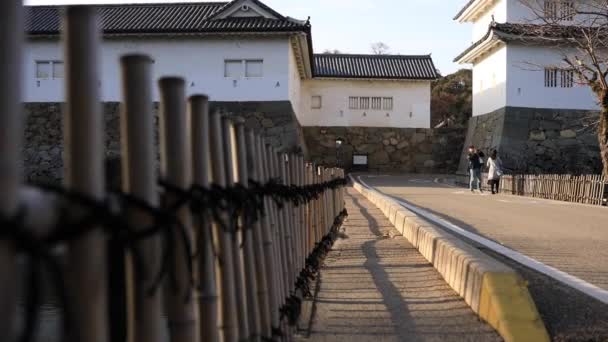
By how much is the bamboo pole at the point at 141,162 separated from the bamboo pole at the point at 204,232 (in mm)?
402

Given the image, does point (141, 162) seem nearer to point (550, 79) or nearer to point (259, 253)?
point (259, 253)

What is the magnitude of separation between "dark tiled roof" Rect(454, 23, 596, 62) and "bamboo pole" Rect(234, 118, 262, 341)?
1889cm

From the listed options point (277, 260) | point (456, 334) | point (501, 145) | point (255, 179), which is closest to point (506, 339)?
point (456, 334)

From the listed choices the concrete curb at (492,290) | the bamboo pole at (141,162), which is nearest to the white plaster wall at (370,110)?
the concrete curb at (492,290)

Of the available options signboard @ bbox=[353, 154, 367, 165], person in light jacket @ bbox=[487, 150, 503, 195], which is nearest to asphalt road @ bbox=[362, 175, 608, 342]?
person in light jacket @ bbox=[487, 150, 503, 195]

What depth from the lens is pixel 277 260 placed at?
366cm

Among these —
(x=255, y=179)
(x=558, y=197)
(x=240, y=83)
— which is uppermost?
(x=240, y=83)

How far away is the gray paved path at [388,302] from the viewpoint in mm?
4441

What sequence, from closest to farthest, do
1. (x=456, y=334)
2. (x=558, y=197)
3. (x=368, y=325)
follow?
1. (x=456, y=334)
2. (x=368, y=325)
3. (x=558, y=197)

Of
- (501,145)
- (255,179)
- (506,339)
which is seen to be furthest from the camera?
(501,145)

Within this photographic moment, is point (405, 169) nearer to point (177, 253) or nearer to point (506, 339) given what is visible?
point (506, 339)

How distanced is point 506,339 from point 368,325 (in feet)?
3.47

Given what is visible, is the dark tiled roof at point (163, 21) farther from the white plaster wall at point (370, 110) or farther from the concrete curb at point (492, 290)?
the concrete curb at point (492, 290)

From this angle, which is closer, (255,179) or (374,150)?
(255,179)
